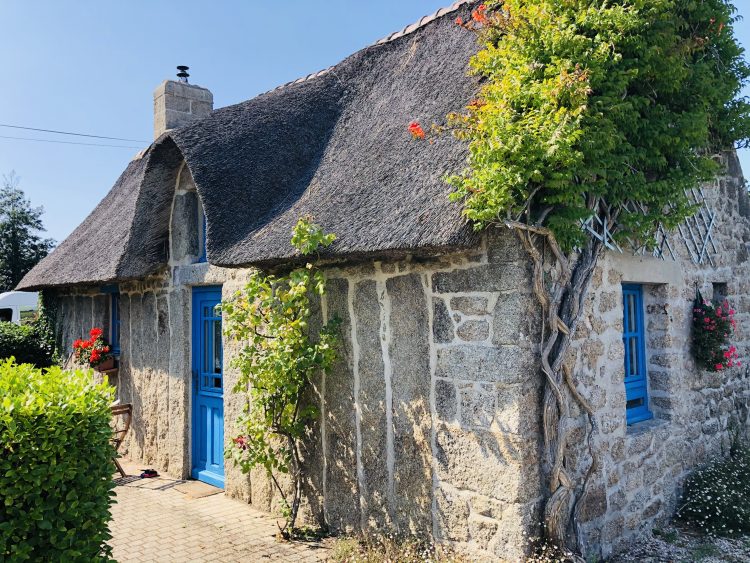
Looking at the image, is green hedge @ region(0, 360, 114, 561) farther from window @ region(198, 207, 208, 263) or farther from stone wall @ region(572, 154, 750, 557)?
window @ region(198, 207, 208, 263)

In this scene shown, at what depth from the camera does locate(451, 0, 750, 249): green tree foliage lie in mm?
3447

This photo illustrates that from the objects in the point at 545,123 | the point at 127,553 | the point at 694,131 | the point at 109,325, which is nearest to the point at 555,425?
the point at 545,123

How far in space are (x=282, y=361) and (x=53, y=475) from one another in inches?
72.7

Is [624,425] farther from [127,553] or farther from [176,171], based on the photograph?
[176,171]

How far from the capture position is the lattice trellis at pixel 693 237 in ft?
15.3

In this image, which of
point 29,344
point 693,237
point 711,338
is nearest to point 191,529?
point 711,338

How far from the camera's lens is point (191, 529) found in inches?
195

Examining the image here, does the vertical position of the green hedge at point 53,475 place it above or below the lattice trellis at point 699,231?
below

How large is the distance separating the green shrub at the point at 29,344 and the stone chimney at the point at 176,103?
4.28m

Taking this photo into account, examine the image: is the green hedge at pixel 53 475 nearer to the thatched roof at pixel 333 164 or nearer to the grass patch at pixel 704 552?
the thatched roof at pixel 333 164

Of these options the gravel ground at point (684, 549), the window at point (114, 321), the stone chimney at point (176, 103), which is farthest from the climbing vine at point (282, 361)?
the stone chimney at point (176, 103)

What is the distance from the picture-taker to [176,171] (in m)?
6.42

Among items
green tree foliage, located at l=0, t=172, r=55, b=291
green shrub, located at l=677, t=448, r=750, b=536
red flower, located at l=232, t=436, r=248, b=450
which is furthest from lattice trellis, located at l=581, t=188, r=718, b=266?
green tree foliage, located at l=0, t=172, r=55, b=291

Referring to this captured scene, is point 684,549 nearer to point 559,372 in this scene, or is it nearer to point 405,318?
point 559,372
